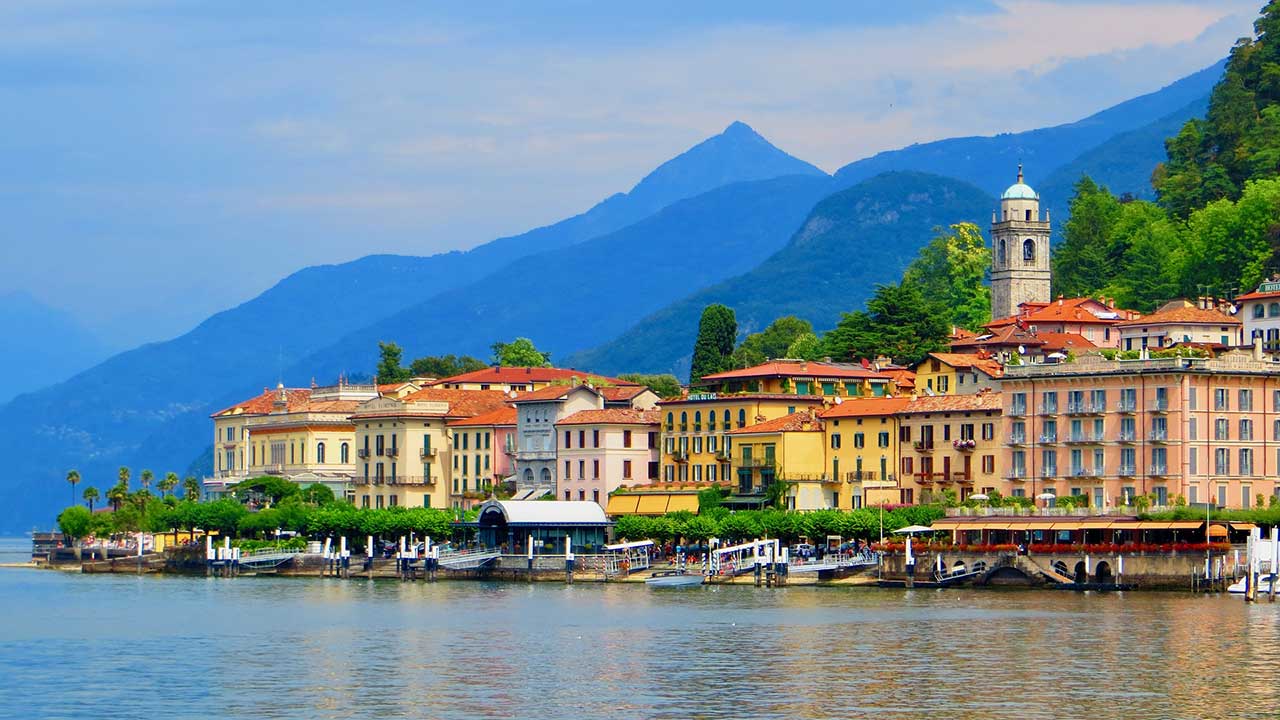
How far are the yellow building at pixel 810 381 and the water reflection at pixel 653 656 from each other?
2701cm

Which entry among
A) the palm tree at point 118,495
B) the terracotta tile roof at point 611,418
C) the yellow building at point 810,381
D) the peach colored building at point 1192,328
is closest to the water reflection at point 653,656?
the yellow building at point 810,381

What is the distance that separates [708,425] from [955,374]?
563 inches

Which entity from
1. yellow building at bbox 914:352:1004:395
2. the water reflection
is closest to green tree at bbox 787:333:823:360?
yellow building at bbox 914:352:1004:395

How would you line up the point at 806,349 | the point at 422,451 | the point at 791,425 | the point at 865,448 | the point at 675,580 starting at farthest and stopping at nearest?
1. the point at 806,349
2. the point at 422,451
3. the point at 791,425
4. the point at 865,448
5. the point at 675,580

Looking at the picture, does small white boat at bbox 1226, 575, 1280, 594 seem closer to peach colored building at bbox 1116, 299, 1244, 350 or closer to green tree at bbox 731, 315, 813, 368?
peach colored building at bbox 1116, 299, 1244, 350

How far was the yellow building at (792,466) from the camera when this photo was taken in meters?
126

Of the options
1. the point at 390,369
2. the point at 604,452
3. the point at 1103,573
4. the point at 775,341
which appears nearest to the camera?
the point at 1103,573

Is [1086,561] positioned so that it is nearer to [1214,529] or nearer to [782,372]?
[1214,529]

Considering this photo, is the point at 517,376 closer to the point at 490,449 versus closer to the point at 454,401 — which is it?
the point at 454,401

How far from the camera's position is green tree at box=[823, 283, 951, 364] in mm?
149125

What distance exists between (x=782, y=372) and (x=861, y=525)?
66.1ft

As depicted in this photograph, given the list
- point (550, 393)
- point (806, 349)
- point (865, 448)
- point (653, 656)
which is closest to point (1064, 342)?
point (865, 448)

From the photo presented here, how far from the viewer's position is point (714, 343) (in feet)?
532

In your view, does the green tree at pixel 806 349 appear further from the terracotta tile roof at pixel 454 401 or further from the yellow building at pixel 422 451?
the yellow building at pixel 422 451
